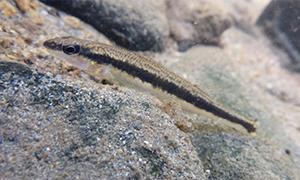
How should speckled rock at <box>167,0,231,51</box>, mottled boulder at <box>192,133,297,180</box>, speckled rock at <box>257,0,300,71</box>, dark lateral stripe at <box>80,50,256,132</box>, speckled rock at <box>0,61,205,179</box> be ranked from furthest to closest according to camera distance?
speckled rock at <box>257,0,300,71</box> < speckled rock at <box>167,0,231,51</box> < dark lateral stripe at <box>80,50,256,132</box> < mottled boulder at <box>192,133,297,180</box> < speckled rock at <box>0,61,205,179</box>

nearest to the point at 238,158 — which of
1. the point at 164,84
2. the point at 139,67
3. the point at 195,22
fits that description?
the point at 164,84

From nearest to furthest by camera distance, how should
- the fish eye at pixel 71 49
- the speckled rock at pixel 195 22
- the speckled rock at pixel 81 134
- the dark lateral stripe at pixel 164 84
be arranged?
the speckled rock at pixel 81 134, the fish eye at pixel 71 49, the dark lateral stripe at pixel 164 84, the speckled rock at pixel 195 22

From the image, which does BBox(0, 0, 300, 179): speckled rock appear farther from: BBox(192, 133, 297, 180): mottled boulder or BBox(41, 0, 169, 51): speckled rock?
BBox(41, 0, 169, 51): speckled rock

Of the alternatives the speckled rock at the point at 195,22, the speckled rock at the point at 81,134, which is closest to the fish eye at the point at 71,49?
the speckled rock at the point at 81,134

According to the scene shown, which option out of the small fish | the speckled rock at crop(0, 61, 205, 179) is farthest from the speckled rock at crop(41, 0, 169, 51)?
the speckled rock at crop(0, 61, 205, 179)

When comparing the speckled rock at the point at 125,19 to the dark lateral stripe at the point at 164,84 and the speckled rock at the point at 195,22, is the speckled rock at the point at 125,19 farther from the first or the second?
the dark lateral stripe at the point at 164,84

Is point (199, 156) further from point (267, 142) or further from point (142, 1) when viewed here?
point (142, 1)

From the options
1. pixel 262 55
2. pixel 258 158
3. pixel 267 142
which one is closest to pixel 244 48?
pixel 262 55
